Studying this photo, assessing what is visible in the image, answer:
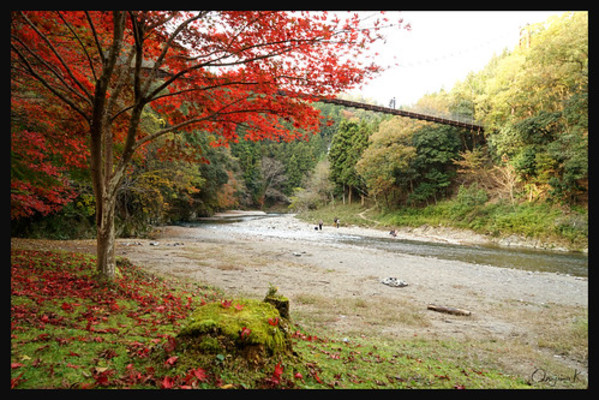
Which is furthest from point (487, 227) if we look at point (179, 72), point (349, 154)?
point (179, 72)

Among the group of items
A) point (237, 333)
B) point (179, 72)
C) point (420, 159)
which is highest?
point (420, 159)

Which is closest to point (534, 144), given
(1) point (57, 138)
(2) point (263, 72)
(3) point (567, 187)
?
(3) point (567, 187)

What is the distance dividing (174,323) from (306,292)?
454 cm

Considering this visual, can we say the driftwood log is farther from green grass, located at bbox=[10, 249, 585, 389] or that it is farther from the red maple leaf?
the red maple leaf

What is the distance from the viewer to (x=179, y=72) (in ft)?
16.7

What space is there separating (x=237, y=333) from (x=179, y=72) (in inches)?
173

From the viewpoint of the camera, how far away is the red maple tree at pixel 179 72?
4838 millimetres

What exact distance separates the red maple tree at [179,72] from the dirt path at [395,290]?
12.8 ft

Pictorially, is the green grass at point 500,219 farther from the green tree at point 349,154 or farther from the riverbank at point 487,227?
the green tree at point 349,154

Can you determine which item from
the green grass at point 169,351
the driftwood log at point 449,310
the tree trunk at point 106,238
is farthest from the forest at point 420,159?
the driftwood log at point 449,310

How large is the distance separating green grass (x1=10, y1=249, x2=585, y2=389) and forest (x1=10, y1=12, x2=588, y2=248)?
265 cm

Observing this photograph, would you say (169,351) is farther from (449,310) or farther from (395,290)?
(395,290)

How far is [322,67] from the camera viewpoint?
5.55 metres

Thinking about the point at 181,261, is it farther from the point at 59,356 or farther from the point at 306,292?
the point at 59,356
